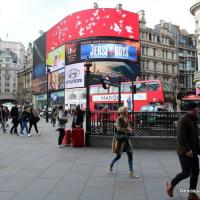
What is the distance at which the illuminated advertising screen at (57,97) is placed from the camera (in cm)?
6938

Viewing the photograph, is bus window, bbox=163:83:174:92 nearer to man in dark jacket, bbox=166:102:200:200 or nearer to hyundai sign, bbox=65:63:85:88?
man in dark jacket, bbox=166:102:200:200

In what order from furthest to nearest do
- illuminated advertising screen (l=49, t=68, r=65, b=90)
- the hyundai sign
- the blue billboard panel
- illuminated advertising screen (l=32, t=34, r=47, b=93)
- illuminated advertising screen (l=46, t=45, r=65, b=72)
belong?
illuminated advertising screen (l=32, t=34, r=47, b=93)
illuminated advertising screen (l=46, t=45, r=65, b=72)
illuminated advertising screen (l=49, t=68, r=65, b=90)
the hyundai sign
the blue billboard panel

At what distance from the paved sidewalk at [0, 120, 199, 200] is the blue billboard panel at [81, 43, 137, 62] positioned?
161 feet

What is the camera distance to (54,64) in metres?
73.6

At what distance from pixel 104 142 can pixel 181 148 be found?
8.42 metres

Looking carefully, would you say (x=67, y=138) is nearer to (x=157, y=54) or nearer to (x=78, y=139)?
(x=78, y=139)

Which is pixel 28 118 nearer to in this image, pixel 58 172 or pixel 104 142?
pixel 104 142

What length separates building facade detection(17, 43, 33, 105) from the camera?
351 ft

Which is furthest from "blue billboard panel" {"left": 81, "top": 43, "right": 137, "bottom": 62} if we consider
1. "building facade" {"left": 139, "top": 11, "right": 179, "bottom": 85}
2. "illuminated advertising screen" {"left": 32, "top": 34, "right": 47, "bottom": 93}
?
"illuminated advertising screen" {"left": 32, "top": 34, "right": 47, "bottom": 93}

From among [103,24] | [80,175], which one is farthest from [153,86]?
[103,24]

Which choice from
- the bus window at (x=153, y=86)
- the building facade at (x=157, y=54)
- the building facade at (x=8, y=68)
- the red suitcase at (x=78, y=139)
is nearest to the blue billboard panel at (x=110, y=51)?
the building facade at (x=157, y=54)

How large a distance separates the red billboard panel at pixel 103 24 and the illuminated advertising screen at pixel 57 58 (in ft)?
11.5

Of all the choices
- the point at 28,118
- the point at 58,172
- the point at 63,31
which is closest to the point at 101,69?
the point at 63,31

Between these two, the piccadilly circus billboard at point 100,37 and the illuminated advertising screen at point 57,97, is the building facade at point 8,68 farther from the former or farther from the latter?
the piccadilly circus billboard at point 100,37
